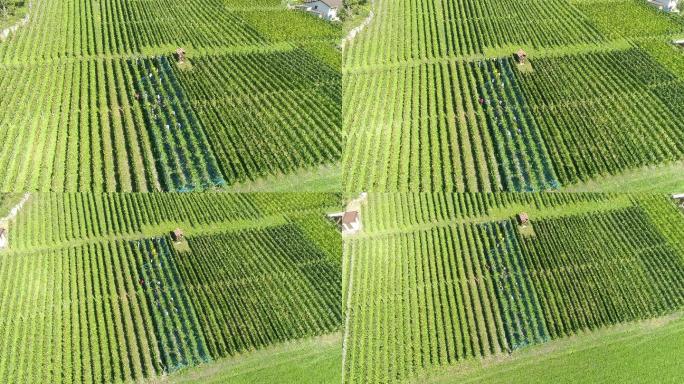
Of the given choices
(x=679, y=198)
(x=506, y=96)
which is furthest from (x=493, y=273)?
(x=679, y=198)

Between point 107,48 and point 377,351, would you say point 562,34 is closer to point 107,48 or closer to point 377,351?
point 377,351

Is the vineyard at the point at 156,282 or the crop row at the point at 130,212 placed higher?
the crop row at the point at 130,212

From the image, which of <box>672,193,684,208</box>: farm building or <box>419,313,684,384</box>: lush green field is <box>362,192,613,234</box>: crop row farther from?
<box>419,313,684,384</box>: lush green field

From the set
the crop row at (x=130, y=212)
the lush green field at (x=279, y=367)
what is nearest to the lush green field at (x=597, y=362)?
the lush green field at (x=279, y=367)

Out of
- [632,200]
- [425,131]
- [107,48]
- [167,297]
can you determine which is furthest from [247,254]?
[632,200]

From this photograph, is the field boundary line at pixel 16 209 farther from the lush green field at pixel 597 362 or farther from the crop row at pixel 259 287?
the lush green field at pixel 597 362

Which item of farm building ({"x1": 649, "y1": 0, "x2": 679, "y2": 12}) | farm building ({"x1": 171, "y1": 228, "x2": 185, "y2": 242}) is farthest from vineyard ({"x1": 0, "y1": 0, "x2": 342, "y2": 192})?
farm building ({"x1": 649, "y1": 0, "x2": 679, "y2": 12})
